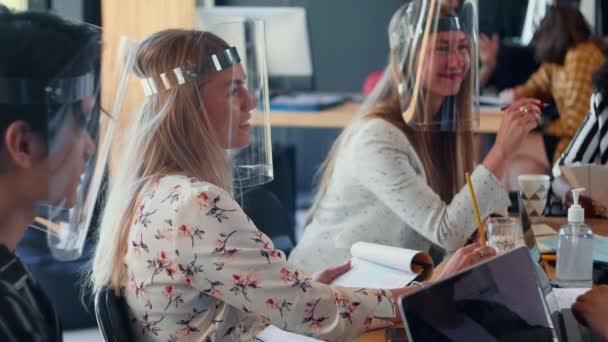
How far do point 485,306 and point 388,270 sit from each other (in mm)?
691

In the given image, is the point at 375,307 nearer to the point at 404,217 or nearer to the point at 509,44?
the point at 404,217

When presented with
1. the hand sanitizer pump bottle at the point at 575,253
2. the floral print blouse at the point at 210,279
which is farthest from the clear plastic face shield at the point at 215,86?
the hand sanitizer pump bottle at the point at 575,253

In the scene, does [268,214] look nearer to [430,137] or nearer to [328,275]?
[430,137]

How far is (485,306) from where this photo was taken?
1.12m

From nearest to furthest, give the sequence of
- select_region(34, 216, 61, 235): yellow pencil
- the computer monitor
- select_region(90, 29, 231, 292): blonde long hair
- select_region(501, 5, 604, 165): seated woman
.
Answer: select_region(34, 216, 61, 235): yellow pencil
select_region(90, 29, 231, 292): blonde long hair
select_region(501, 5, 604, 165): seated woman
the computer monitor

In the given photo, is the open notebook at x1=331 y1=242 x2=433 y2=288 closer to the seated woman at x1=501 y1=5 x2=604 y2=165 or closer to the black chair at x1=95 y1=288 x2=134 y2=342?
the black chair at x1=95 y1=288 x2=134 y2=342

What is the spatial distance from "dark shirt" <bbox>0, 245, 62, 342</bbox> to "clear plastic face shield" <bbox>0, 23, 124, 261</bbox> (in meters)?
0.09

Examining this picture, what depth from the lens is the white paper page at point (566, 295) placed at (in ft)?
5.17

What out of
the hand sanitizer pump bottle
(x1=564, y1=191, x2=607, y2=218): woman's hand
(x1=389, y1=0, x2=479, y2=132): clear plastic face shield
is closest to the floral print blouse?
the hand sanitizer pump bottle

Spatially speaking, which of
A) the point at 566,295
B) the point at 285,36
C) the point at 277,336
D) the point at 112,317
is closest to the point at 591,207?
the point at 566,295

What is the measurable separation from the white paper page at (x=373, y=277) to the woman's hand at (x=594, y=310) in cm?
35

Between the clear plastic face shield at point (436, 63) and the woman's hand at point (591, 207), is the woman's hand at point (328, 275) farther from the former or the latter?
the woman's hand at point (591, 207)

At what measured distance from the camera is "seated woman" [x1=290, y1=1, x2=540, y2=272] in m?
2.20

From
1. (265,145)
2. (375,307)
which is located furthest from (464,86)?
(375,307)
